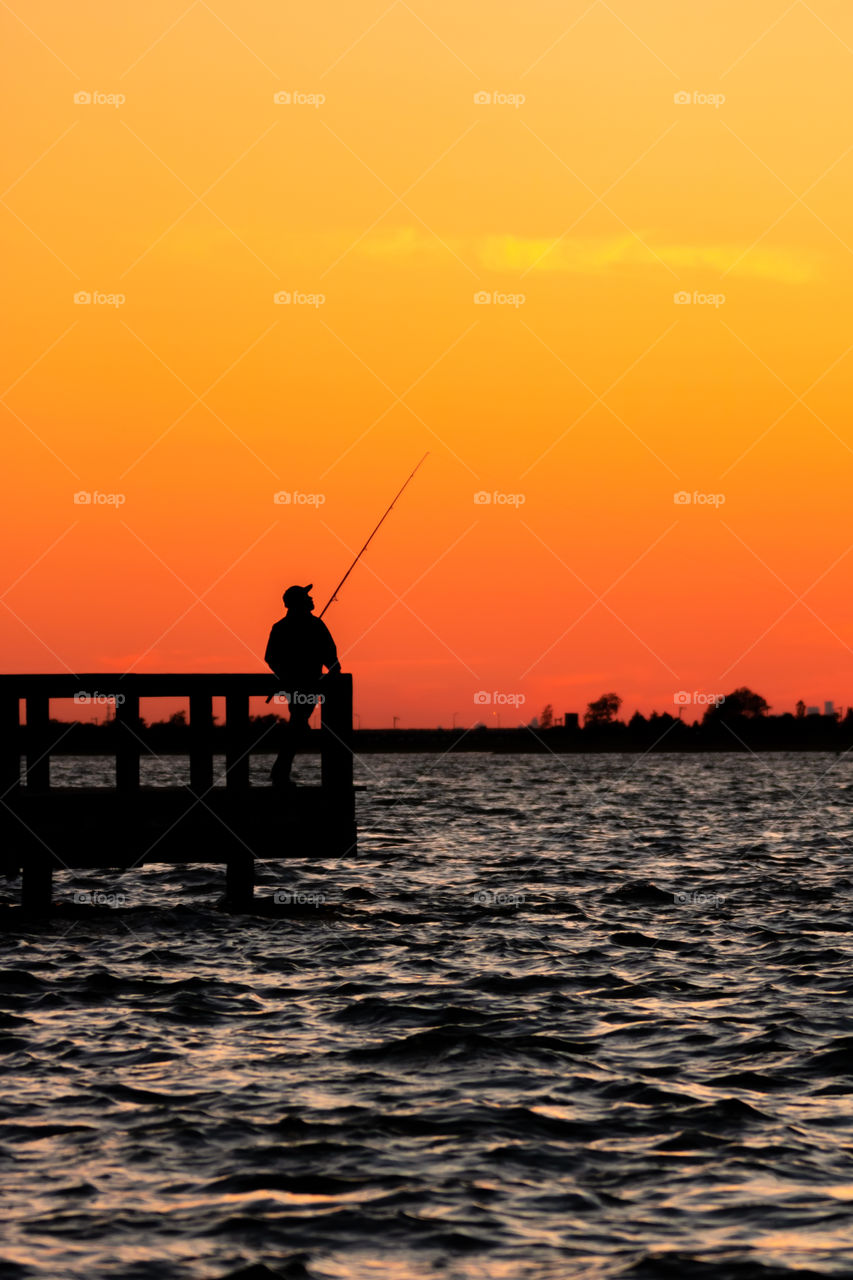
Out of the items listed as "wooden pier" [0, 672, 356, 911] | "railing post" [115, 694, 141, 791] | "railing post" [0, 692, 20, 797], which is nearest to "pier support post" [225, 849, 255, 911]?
"wooden pier" [0, 672, 356, 911]

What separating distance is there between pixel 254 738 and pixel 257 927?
2.08 meters

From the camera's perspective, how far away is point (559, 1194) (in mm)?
6945

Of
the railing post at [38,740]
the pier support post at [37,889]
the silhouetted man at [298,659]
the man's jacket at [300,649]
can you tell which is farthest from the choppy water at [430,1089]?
the man's jacket at [300,649]

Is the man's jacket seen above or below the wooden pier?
above

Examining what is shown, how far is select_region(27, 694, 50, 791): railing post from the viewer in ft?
46.5

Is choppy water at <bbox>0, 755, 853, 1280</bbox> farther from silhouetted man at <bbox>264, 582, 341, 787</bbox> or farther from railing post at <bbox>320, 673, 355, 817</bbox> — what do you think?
silhouetted man at <bbox>264, 582, 341, 787</bbox>

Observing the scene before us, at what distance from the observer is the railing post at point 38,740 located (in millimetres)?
14172

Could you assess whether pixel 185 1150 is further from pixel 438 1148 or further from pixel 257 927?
pixel 257 927

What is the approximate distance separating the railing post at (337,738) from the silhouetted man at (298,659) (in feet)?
0.54

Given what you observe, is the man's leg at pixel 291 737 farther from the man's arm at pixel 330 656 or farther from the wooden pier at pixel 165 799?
the man's arm at pixel 330 656

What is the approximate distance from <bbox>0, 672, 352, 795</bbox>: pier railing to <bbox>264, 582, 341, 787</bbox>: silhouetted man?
0.22 metres

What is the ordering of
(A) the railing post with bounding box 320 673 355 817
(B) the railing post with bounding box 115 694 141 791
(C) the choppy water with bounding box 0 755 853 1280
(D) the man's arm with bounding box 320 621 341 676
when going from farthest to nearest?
(D) the man's arm with bounding box 320 621 341 676 → (A) the railing post with bounding box 320 673 355 817 → (B) the railing post with bounding box 115 694 141 791 → (C) the choppy water with bounding box 0 755 853 1280

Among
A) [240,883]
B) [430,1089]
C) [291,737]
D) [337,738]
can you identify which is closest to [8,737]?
[291,737]

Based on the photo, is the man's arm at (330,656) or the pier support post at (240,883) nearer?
the man's arm at (330,656)
